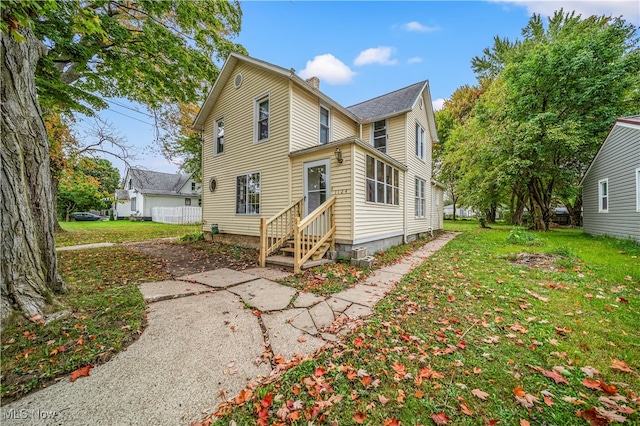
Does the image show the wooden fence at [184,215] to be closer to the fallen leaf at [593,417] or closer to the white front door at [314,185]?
the white front door at [314,185]

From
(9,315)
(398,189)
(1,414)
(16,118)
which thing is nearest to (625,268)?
(398,189)

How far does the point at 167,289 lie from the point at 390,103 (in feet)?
37.6

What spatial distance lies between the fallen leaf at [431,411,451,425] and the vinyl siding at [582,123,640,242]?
11993 mm

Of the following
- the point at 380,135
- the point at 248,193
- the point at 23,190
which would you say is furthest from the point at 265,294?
the point at 380,135

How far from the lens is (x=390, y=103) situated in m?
11.4

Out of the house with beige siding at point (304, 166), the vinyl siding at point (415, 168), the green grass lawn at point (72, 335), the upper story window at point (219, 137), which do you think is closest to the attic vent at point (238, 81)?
the house with beige siding at point (304, 166)

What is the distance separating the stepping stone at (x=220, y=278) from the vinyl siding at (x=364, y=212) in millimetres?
2955

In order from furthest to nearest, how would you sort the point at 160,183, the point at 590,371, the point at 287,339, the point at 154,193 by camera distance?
1. the point at 160,183
2. the point at 154,193
3. the point at 287,339
4. the point at 590,371

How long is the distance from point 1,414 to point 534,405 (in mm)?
3938

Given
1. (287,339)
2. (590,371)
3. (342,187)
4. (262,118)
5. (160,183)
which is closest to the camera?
(590,371)

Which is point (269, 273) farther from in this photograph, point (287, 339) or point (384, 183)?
point (384, 183)

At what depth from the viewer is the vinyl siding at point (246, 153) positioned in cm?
779

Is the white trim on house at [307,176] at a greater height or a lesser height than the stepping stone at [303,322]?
greater

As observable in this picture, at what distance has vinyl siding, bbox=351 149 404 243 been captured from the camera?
21.1ft
